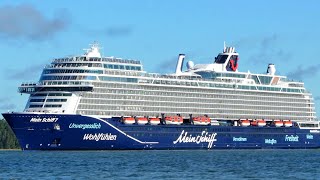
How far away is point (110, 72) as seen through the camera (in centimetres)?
13225

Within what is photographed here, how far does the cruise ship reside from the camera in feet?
411

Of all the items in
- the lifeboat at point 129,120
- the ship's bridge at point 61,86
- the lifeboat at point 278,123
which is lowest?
the lifeboat at point 129,120

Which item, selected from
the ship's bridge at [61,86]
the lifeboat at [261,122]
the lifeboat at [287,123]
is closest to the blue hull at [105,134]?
the ship's bridge at [61,86]

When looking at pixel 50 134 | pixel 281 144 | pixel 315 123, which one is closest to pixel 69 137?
pixel 50 134

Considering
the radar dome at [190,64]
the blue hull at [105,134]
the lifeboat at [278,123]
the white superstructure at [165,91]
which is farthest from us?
the radar dome at [190,64]

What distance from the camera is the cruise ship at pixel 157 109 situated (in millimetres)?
125125

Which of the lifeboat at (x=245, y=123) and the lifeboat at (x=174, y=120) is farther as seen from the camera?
the lifeboat at (x=245, y=123)

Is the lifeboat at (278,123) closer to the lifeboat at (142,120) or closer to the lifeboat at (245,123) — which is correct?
the lifeboat at (245,123)

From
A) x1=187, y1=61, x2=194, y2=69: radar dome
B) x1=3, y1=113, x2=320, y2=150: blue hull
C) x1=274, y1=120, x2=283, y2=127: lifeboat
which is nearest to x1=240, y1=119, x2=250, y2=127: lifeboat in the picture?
x1=3, y1=113, x2=320, y2=150: blue hull

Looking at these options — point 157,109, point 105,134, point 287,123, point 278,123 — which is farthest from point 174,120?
point 287,123

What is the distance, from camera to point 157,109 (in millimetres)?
138125

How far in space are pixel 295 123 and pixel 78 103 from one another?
1877 inches

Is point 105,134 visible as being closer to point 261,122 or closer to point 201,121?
point 201,121

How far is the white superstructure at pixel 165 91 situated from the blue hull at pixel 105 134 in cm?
277
